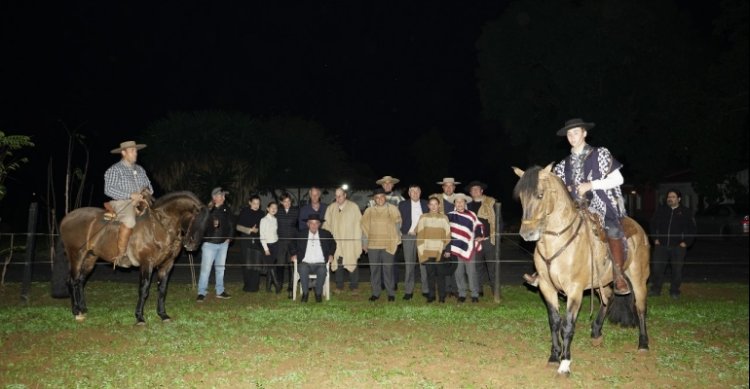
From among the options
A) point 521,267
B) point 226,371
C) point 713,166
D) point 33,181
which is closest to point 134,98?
point 33,181

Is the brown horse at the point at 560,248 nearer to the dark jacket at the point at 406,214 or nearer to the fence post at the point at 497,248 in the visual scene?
the fence post at the point at 497,248

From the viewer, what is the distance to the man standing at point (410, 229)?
1207 centimetres

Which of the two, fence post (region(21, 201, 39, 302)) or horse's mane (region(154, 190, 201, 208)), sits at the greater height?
horse's mane (region(154, 190, 201, 208))

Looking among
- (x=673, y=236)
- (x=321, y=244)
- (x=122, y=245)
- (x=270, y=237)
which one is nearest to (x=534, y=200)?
(x=321, y=244)

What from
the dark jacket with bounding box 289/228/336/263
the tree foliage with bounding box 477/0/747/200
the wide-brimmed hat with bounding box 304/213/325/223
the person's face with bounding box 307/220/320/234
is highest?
the tree foliage with bounding box 477/0/747/200

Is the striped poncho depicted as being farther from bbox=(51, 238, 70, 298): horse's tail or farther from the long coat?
bbox=(51, 238, 70, 298): horse's tail

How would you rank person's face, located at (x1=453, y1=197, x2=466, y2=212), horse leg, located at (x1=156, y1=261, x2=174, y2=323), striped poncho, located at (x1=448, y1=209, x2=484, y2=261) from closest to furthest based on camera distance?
1. horse leg, located at (x1=156, y1=261, x2=174, y2=323)
2. striped poncho, located at (x1=448, y1=209, x2=484, y2=261)
3. person's face, located at (x1=453, y1=197, x2=466, y2=212)

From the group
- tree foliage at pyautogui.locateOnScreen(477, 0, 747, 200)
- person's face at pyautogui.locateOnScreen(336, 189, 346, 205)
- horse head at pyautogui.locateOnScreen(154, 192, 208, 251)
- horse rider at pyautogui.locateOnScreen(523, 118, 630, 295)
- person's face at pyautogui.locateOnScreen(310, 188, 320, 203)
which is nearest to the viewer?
horse rider at pyautogui.locateOnScreen(523, 118, 630, 295)

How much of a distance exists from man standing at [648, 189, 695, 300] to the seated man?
6.25m

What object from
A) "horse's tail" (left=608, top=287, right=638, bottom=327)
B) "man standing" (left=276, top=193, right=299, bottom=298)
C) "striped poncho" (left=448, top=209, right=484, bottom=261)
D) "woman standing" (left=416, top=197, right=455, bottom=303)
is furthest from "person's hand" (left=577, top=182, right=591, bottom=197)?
"man standing" (left=276, top=193, right=299, bottom=298)

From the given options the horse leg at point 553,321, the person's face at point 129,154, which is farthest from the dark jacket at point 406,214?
the horse leg at point 553,321

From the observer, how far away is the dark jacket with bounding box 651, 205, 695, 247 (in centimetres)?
1188

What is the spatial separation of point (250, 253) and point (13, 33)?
1982cm

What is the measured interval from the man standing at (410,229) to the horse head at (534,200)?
214 inches
